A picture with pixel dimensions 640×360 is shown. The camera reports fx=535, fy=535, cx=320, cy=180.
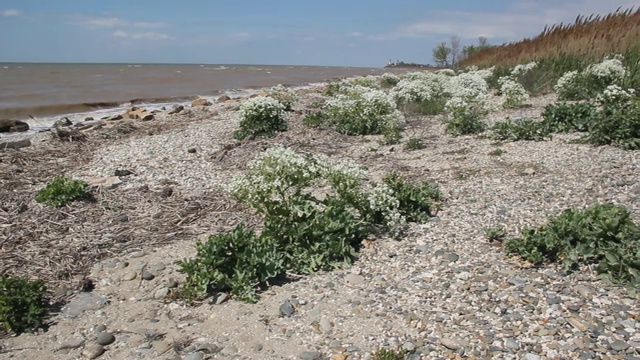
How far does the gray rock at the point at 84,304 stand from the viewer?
15.2ft

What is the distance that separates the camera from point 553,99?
13.4m

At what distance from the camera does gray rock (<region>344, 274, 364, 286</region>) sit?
4664 millimetres

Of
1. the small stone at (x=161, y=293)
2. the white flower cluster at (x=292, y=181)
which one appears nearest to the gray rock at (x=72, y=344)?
the small stone at (x=161, y=293)

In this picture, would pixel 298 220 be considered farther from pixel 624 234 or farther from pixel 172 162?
pixel 172 162

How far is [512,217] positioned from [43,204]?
18.9 feet

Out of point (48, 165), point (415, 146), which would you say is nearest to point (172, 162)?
point (48, 165)

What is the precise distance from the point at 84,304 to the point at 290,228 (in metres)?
1.94

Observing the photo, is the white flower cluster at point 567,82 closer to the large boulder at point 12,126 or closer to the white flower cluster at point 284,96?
A: the white flower cluster at point 284,96

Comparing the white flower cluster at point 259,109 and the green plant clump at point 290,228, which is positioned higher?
the white flower cluster at point 259,109

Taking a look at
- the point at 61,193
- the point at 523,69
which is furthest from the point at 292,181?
the point at 523,69

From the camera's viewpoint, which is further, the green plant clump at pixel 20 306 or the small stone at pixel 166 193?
the small stone at pixel 166 193

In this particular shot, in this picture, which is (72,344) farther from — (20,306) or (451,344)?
(451,344)

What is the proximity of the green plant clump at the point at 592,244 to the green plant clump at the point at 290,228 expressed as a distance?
136cm

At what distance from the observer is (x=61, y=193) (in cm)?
699
